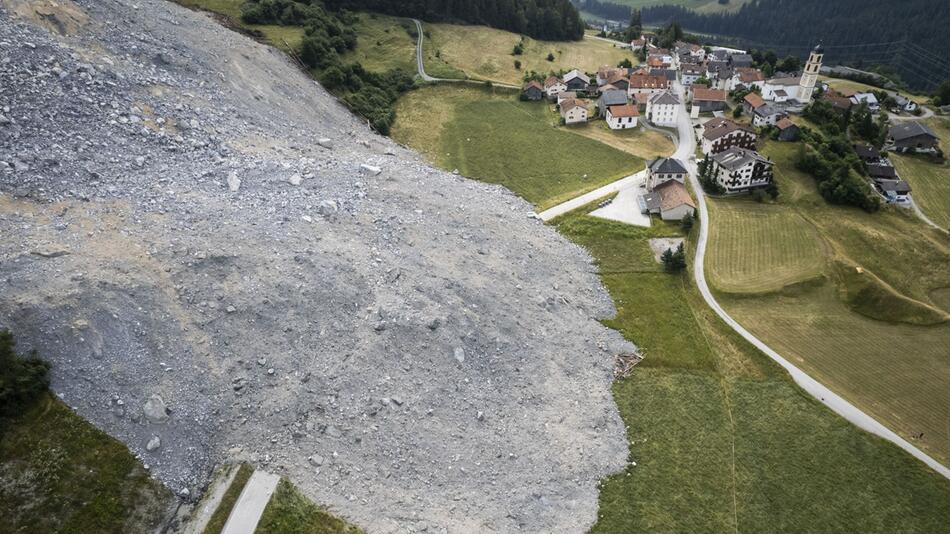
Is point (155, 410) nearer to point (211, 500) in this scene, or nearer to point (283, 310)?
point (211, 500)

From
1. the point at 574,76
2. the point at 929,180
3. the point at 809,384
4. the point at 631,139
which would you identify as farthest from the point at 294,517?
the point at 574,76

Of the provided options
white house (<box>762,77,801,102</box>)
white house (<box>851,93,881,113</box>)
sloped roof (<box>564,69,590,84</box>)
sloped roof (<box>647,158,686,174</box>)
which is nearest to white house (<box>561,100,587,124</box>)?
sloped roof (<box>564,69,590,84</box>)

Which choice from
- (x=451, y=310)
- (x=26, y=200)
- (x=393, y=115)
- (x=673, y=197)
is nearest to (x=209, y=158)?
(x=26, y=200)

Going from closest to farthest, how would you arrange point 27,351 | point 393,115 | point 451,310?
point 27,351 → point 451,310 → point 393,115

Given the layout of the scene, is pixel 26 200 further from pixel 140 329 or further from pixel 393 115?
pixel 393 115

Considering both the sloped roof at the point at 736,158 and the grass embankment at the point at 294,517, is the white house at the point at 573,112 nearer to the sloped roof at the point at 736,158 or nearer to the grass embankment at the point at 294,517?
the sloped roof at the point at 736,158

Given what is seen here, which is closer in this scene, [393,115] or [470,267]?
[470,267]
